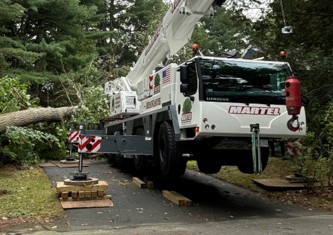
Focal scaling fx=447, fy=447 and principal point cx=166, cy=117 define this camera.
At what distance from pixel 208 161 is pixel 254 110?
1.62 m

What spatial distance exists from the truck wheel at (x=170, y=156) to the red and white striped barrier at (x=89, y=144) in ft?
4.55

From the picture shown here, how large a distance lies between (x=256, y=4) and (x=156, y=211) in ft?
23.2

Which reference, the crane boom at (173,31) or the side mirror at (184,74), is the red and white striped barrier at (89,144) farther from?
the crane boom at (173,31)

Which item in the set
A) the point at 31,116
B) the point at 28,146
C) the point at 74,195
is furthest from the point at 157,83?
the point at 28,146

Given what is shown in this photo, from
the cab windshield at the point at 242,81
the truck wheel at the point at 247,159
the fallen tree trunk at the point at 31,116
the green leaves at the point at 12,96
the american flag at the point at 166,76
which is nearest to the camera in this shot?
the cab windshield at the point at 242,81

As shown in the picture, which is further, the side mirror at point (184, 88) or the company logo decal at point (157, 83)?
the company logo decal at point (157, 83)

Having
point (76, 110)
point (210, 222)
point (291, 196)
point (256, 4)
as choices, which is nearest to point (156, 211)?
point (210, 222)

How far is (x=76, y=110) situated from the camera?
16.3m

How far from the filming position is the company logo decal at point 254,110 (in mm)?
7438

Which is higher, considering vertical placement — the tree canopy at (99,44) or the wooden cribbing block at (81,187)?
the tree canopy at (99,44)

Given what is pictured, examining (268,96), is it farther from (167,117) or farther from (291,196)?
(291,196)

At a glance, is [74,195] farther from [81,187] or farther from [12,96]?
[12,96]

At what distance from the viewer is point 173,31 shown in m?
9.26

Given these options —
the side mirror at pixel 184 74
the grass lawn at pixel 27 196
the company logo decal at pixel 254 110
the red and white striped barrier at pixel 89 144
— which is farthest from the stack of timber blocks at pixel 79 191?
the company logo decal at pixel 254 110
